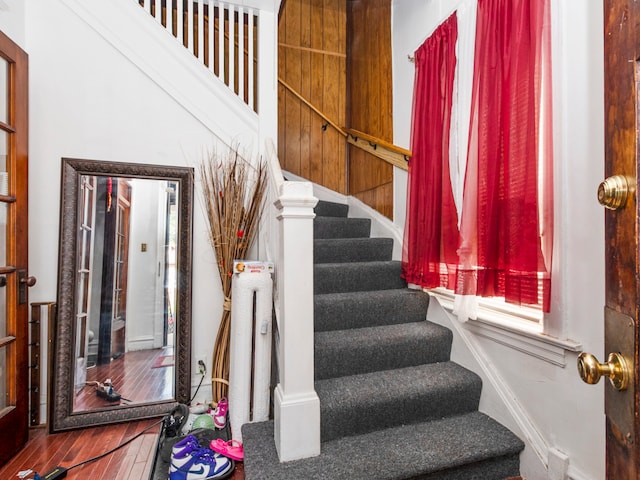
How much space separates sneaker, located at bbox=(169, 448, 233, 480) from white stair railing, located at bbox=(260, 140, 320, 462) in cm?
31

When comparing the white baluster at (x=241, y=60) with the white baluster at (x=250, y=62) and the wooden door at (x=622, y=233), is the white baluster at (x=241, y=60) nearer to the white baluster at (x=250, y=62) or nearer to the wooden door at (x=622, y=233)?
the white baluster at (x=250, y=62)

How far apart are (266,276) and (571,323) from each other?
1.34 meters

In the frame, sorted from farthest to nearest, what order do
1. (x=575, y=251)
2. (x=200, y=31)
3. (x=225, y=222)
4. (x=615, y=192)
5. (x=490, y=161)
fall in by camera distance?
1. (x=200, y=31)
2. (x=225, y=222)
3. (x=490, y=161)
4. (x=575, y=251)
5. (x=615, y=192)

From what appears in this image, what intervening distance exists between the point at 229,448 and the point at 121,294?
1.12 m

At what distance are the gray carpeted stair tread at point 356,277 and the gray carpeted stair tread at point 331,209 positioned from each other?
87cm

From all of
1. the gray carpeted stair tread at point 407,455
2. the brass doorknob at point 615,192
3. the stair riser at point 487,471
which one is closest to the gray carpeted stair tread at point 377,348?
the gray carpeted stair tread at point 407,455

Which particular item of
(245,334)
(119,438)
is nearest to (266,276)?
(245,334)

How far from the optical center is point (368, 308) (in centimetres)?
209

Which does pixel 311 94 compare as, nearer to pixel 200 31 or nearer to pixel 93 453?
pixel 200 31

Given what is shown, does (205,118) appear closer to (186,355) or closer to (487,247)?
(186,355)

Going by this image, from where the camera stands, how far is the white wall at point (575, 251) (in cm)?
120

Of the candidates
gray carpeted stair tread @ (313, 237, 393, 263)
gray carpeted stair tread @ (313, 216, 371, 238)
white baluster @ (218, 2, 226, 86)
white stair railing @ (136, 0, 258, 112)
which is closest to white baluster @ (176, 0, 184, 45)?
white stair railing @ (136, 0, 258, 112)

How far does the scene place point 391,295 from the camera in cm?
215

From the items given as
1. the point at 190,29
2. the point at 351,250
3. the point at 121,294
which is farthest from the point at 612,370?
the point at 190,29
